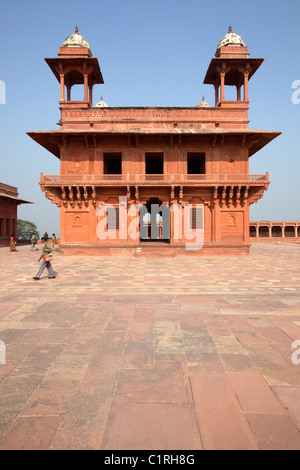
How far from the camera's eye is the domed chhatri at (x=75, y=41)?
1579cm

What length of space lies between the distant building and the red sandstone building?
38.8 feet

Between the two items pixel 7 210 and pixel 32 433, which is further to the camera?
pixel 7 210

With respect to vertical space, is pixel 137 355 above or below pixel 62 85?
below

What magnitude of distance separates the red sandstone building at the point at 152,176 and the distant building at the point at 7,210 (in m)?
11.8

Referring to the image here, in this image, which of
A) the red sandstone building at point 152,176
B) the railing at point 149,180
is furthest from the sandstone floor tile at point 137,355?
the railing at point 149,180

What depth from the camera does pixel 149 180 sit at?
15.2m

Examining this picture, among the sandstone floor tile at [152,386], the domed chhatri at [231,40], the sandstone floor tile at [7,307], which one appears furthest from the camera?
the domed chhatri at [231,40]

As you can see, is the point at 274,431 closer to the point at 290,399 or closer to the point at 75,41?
the point at 290,399

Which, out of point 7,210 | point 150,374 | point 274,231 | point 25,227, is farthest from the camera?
point 25,227

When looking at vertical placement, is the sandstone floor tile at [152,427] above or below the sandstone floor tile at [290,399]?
above

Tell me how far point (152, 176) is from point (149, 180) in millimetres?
394

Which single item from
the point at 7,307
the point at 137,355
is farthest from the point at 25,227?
the point at 137,355

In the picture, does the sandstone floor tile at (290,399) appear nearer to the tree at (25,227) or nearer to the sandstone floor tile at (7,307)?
the sandstone floor tile at (7,307)

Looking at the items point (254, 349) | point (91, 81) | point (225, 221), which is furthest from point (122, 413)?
point (91, 81)
